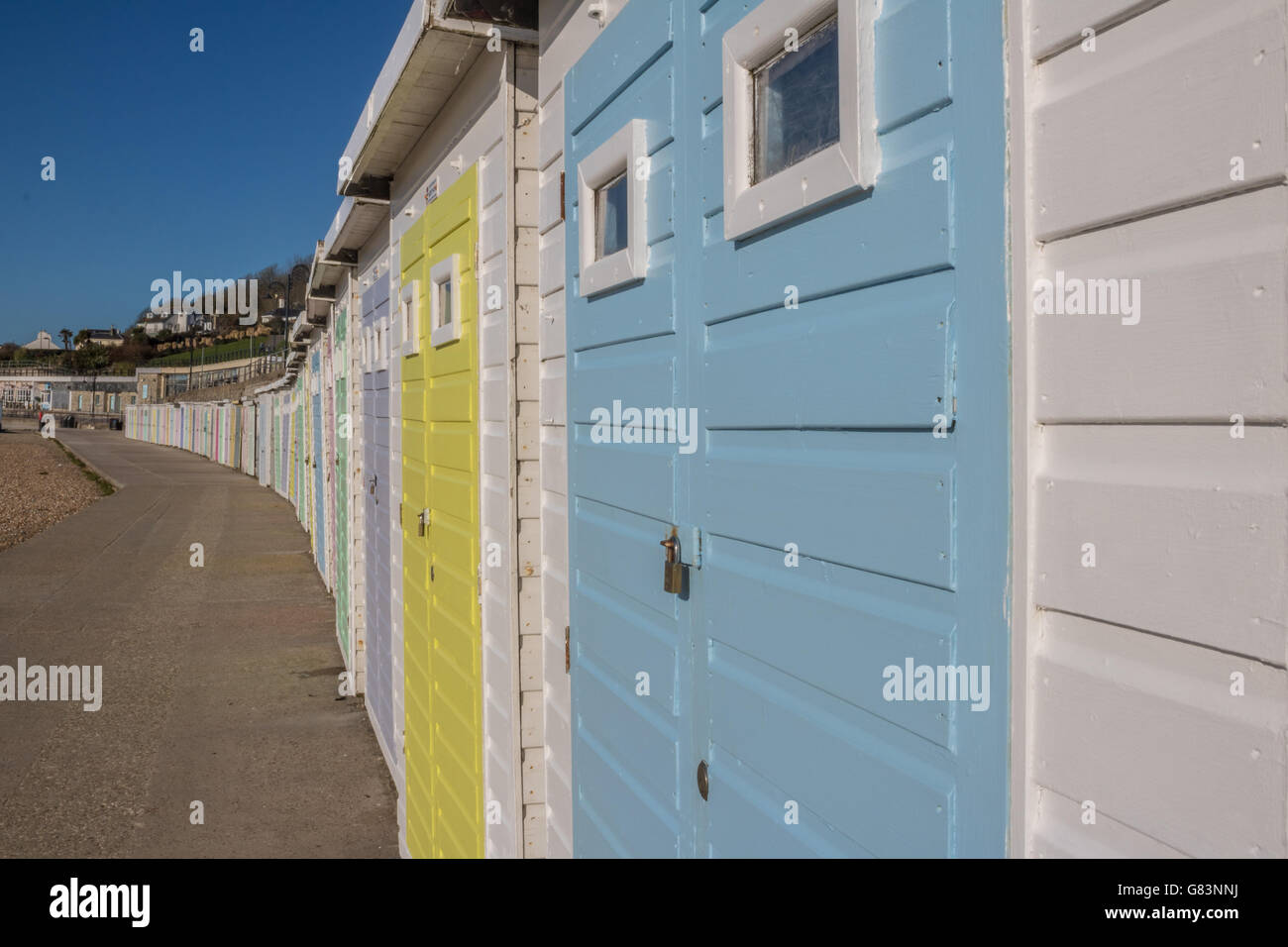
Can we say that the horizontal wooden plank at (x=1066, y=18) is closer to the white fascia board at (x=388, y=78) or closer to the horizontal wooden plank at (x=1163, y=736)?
the horizontal wooden plank at (x=1163, y=736)

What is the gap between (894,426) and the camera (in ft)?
5.42

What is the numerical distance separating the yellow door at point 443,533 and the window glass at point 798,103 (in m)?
2.40

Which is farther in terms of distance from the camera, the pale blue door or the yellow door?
the yellow door

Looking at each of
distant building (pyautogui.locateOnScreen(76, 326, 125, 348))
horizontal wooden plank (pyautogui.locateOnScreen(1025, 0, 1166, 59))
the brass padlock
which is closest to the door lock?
the brass padlock

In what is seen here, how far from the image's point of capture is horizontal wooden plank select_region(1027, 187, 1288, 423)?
1.08 m

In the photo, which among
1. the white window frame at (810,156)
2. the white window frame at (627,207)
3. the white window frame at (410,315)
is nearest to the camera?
the white window frame at (810,156)

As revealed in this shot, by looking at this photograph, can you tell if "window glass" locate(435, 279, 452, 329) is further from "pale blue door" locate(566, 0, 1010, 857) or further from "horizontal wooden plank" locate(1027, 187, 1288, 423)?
"horizontal wooden plank" locate(1027, 187, 1288, 423)

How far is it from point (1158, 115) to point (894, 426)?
0.60 metres

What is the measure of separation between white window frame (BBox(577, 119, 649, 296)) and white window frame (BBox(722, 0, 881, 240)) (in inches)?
20.9

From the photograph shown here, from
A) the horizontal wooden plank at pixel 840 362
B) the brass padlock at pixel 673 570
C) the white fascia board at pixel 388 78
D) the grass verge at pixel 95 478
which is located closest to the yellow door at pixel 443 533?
the white fascia board at pixel 388 78

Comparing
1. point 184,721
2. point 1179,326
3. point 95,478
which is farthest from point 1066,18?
point 95,478

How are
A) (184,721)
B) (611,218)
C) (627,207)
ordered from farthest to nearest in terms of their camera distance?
(184,721) → (611,218) → (627,207)

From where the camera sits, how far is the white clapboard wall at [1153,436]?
3.56ft

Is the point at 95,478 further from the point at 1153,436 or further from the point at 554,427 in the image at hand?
the point at 1153,436
